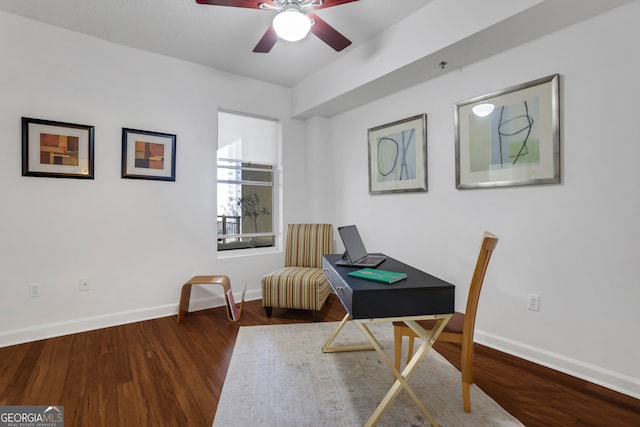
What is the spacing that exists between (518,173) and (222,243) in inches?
126

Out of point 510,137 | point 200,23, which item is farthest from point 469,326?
point 200,23

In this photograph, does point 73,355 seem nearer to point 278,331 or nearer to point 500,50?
point 278,331

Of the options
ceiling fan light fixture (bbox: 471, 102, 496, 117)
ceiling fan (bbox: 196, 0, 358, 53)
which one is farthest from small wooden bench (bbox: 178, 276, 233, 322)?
ceiling fan light fixture (bbox: 471, 102, 496, 117)

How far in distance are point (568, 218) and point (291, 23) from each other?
229cm

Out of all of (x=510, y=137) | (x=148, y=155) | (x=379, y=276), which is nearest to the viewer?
(x=379, y=276)

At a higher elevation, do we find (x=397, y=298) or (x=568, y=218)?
(x=568, y=218)

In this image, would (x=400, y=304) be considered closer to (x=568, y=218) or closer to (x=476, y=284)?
Result: (x=476, y=284)

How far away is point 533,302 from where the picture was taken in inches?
90.8

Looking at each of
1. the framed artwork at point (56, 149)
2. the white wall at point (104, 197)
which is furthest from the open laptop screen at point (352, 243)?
the framed artwork at point (56, 149)

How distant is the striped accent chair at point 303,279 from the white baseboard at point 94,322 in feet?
2.78

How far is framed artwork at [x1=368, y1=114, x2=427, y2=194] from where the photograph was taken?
309 centimetres

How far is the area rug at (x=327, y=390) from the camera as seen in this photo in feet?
5.41

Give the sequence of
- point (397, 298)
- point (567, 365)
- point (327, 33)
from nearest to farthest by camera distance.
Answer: point (397, 298) → point (567, 365) → point (327, 33)

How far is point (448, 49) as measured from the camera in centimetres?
245
